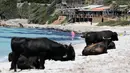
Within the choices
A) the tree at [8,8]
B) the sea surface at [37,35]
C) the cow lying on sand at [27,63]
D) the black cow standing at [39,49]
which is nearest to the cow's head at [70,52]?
the black cow standing at [39,49]

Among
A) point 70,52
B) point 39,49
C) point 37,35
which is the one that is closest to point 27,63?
point 39,49

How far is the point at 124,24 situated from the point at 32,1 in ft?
211

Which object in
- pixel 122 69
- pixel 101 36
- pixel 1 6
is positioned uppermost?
pixel 122 69

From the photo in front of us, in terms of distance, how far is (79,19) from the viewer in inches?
3556

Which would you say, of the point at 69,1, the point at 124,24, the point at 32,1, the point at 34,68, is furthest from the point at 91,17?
the point at 34,68

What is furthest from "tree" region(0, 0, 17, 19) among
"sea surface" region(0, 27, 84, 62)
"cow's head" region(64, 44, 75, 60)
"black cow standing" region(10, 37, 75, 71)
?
"black cow standing" region(10, 37, 75, 71)

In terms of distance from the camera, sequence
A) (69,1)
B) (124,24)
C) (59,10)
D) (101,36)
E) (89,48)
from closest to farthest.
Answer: (89,48), (101,36), (124,24), (59,10), (69,1)

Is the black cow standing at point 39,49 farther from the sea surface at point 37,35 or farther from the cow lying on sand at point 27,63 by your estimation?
the sea surface at point 37,35

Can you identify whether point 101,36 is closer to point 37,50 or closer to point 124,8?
point 37,50

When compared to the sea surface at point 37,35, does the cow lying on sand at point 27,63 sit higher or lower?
higher

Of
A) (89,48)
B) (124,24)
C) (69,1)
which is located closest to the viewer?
(89,48)

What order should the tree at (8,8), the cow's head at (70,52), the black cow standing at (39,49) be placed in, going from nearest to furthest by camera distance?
the black cow standing at (39,49) → the cow's head at (70,52) → the tree at (8,8)

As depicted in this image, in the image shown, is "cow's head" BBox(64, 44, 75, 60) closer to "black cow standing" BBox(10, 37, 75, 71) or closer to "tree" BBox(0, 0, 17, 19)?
"black cow standing" BBox(10, 37, 75, 71)

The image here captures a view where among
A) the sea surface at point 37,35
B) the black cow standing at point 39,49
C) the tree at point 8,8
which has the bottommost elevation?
the tree at point 8,8
